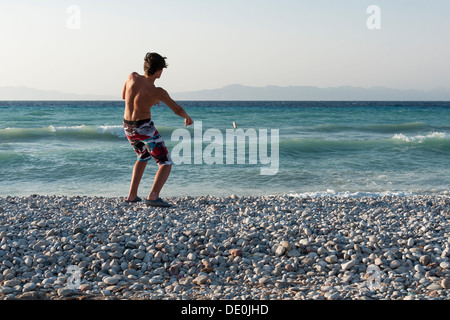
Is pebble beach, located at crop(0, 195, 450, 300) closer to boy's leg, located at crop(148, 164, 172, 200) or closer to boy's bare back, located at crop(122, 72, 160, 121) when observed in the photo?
boy's leg, located at crop(148, 164, 172, 200)

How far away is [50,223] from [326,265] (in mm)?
3288

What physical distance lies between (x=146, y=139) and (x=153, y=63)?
990mm

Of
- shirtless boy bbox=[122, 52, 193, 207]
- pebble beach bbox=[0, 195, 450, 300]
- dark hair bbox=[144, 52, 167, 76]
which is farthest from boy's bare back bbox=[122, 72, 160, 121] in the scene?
pebble beach bbox=[0, 195, 450, 300]

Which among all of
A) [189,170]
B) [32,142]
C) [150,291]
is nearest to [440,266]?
[150,291]

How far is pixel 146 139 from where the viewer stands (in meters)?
5.87

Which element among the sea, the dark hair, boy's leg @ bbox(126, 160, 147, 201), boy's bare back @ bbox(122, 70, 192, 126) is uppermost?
the dark hair

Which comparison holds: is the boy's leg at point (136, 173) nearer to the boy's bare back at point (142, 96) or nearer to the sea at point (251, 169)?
the boy's bare back at point (142, 96)

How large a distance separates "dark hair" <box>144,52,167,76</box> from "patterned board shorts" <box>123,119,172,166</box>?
64 cm

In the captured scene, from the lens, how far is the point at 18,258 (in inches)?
168

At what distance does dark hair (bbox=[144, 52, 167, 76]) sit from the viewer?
18.5ft

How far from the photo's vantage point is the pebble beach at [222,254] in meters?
3.64
